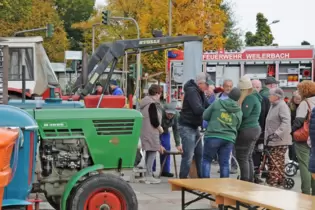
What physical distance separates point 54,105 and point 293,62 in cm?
2508

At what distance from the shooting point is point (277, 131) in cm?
1281

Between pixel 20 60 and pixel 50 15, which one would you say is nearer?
pixel 20 60

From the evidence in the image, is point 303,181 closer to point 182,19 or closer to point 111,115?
point 111,115

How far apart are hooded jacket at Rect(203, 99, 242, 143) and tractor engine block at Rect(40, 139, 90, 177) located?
8.99 ft

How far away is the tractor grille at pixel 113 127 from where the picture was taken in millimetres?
9164

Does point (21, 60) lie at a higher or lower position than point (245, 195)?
higher

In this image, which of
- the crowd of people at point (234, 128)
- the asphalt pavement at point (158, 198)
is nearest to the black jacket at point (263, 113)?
the crowd of people at point (234, 128)

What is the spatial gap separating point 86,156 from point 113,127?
463mm

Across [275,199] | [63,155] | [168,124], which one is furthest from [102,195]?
[168,124]

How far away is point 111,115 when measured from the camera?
9.23 meters

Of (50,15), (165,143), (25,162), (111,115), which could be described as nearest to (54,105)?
(111,115)

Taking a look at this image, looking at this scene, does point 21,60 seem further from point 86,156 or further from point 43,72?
point 86,156

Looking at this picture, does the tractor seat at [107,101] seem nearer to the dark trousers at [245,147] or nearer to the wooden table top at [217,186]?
the wooden table top at [217,186]

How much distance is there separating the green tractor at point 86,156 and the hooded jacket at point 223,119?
2269mm
